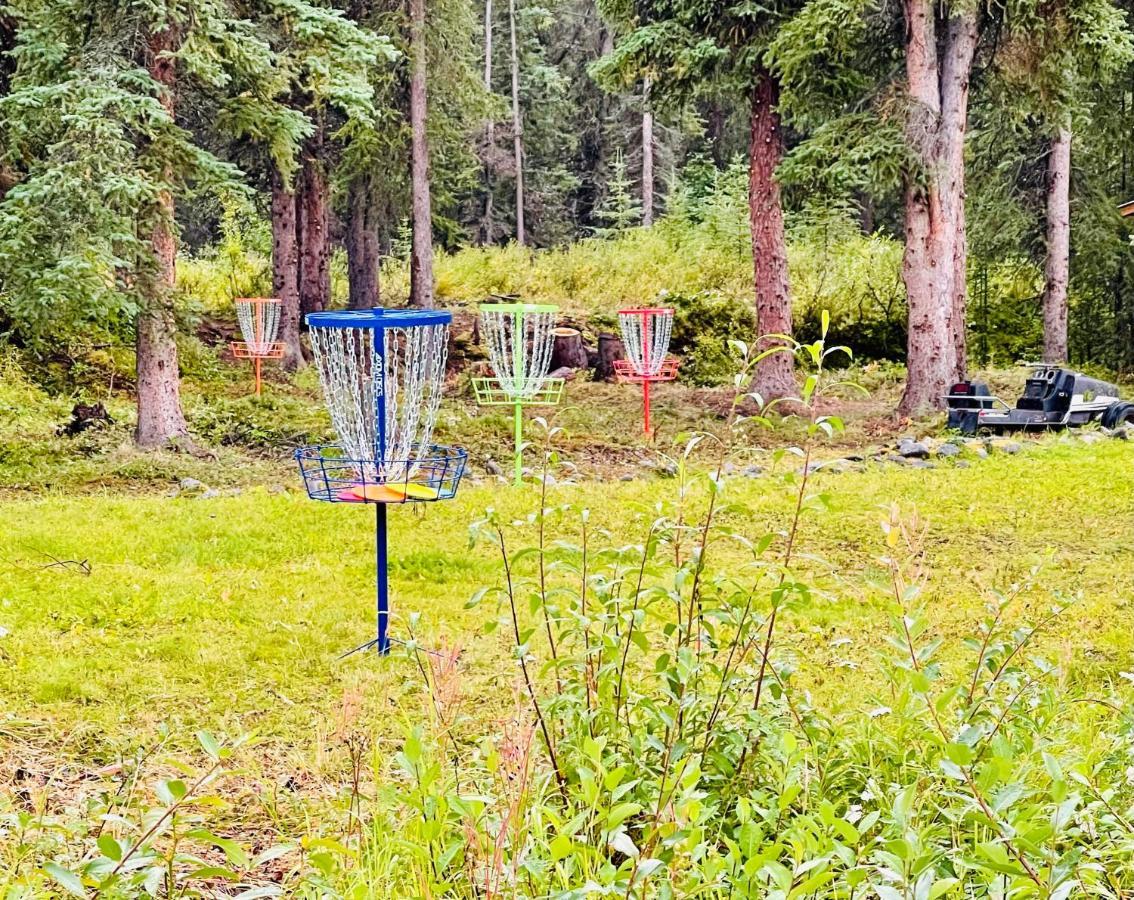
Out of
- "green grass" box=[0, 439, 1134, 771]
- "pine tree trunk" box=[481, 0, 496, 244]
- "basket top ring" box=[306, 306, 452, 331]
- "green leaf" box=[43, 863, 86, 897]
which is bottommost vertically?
"green grass" box=[0, 439, 1134, 771]

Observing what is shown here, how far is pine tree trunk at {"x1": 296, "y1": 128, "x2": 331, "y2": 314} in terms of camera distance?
16703 millimetres

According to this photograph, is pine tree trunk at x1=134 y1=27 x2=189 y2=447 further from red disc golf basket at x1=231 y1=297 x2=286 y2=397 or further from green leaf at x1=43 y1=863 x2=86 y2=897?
green leaf at x1=43 y1=863 x2=86 y2=897

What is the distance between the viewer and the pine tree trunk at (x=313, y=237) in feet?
54.8

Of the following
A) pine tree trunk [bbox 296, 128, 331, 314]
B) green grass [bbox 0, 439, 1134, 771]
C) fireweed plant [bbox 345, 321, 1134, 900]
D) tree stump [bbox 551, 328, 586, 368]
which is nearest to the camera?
fireweed plant [bbox 345, 321, 1134, 900]

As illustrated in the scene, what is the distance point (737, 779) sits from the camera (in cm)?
262

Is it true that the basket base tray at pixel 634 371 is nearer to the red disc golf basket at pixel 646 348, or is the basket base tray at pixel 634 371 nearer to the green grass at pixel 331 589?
the red disc golf basket at pixel 646 348

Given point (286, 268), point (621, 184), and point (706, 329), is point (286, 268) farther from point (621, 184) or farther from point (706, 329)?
point (621, 184)

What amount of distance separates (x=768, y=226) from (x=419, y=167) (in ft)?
18.5

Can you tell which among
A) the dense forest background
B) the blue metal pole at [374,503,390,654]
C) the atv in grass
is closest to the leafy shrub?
the dense forest background

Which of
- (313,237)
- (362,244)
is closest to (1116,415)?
(362,244)

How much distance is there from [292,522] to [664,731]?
4.80 meters

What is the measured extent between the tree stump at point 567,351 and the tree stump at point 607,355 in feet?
0.83

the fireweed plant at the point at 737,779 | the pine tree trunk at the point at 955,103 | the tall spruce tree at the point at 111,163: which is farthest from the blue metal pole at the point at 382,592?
the pine tree trunk at the point at 955,103

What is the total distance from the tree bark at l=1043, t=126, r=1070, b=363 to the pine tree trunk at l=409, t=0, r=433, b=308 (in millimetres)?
8441
